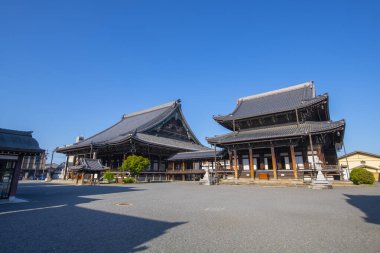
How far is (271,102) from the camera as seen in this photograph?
28250 millimetres

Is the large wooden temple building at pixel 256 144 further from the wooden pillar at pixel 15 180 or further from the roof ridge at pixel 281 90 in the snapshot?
the wooden pillar at pixel 15 180

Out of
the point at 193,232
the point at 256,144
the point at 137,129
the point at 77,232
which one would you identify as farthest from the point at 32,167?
the point at 193,232

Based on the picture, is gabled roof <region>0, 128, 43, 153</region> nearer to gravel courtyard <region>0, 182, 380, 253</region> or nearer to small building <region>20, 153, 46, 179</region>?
gravel courtyard <region>0, 182, 380, 253</region>

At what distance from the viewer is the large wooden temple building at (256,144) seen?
67.4 ft

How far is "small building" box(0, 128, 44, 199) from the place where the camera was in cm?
1024

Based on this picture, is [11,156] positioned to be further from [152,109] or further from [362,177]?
[152,109]

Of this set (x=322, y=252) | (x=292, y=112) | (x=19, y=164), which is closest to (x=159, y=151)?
(x=292, y=112)

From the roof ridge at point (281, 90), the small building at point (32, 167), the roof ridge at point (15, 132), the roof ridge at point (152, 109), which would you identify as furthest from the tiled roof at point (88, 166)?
the small building at point (32, 167)

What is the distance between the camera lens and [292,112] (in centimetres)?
2273

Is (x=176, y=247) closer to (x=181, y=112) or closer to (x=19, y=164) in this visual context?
(x=19, y=164)

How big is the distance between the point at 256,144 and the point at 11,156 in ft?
67.4

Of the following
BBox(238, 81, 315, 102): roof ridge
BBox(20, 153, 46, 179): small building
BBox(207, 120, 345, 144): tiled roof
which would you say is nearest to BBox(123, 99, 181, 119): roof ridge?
BBox(238, 81, 315, 102): roof ridge

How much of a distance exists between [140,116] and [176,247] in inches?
1722

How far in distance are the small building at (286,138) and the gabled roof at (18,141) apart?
17.7m
